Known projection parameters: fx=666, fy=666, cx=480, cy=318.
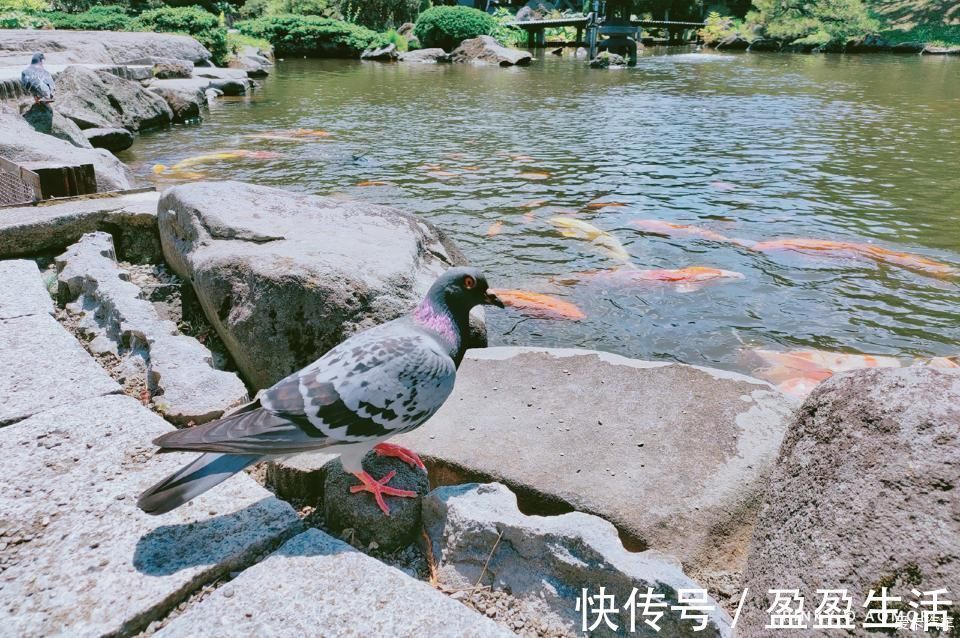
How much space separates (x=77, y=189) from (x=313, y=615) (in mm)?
5569

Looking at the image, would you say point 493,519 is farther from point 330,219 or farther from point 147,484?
point 330,219

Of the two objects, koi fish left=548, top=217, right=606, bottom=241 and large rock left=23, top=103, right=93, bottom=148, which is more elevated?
large rock left=23, top=103, right=93, bottom=148

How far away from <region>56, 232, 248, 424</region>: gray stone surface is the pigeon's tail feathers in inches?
37.0

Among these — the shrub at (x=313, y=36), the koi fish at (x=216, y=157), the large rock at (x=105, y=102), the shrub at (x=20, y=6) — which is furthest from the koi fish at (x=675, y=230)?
the shrub at (x=313, y=36)

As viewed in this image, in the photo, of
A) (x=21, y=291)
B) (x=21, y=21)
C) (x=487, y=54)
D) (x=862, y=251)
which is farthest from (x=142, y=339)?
(x=487, y=54)

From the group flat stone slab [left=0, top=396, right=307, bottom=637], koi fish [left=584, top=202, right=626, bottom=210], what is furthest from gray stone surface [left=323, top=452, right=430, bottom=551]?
koi fish [left=584, top=202, right=626, bottom=210]

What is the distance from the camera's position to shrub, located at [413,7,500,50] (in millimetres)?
36656

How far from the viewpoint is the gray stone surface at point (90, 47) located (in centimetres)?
1759

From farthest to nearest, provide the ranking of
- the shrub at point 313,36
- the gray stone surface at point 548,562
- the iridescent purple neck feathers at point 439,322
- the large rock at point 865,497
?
the shrub at point 313,36
the iridescent purple neck feathers at point 439,322
the gray stone surface at point 548,562
the large rock at point 865,497

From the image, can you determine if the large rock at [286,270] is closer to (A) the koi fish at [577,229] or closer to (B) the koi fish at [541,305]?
(B) the koi fish at [541,305]

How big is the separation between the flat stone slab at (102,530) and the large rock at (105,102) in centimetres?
1252

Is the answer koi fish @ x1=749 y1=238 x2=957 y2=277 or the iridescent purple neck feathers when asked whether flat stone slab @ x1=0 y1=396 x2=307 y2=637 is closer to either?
the iridescent purple neck feathers

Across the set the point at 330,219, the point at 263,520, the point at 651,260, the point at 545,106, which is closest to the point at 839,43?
the point at 545,106

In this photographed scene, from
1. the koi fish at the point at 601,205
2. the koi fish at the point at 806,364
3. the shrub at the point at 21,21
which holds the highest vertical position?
the shrub at the point at 21,21
